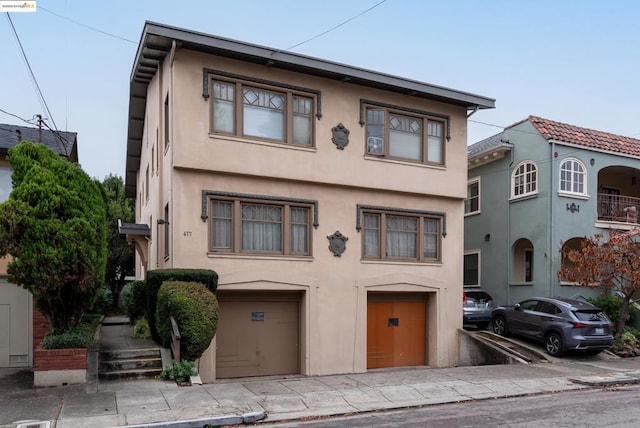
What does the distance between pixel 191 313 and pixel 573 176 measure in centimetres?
1536

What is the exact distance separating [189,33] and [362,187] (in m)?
5.84

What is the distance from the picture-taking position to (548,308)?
1731 centimetres

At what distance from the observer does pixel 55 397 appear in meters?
10.1

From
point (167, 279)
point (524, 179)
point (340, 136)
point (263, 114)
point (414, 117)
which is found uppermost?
point (414, 117)

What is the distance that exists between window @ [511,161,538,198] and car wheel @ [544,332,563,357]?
19.6ft

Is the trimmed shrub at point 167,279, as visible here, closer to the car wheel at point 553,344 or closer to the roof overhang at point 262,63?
the roof overhang at point 262,63

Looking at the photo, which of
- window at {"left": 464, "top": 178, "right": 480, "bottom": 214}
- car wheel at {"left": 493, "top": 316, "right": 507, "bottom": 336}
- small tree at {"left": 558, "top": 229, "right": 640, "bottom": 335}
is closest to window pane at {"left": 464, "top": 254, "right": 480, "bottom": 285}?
window at {"left": 464, "top": 178, "right": 480, "bottom": 214}

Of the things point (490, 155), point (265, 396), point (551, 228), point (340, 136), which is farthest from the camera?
point (490, 155)

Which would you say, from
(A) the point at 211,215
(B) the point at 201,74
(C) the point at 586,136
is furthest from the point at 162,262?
(C) the point at 586,136

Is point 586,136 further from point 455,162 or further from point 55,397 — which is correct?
point 55,397

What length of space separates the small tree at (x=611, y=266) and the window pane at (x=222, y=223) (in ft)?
36.8

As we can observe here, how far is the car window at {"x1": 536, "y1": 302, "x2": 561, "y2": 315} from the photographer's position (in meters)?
17.0

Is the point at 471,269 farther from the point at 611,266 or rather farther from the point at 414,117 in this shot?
the point at 414,117

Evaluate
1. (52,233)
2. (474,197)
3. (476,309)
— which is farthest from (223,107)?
(474,197)
